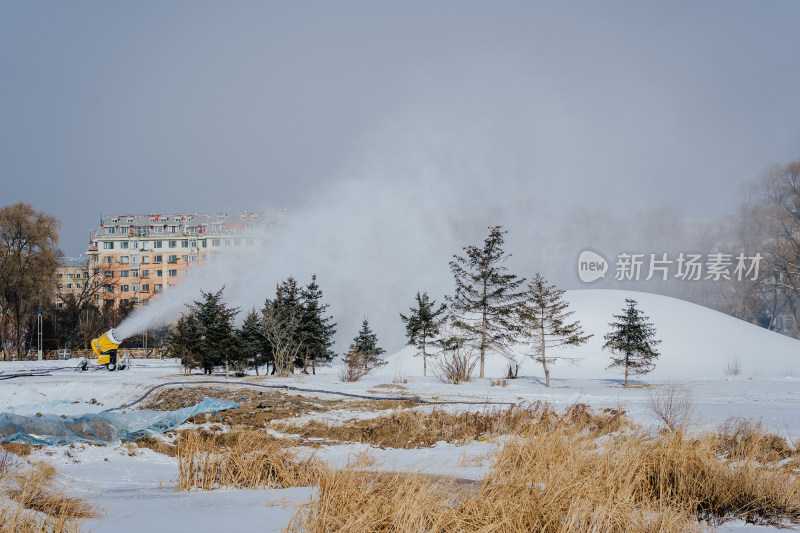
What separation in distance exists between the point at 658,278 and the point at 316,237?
33.5 m

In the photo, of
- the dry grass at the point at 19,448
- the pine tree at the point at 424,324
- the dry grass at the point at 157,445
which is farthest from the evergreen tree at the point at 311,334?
the dry grass at the point at 19,448

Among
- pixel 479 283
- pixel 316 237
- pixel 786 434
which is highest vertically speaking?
pixel 316 237

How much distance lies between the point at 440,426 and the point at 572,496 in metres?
7.96

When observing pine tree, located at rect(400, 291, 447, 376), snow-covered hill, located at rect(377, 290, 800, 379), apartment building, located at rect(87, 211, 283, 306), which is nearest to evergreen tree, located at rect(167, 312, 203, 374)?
snow-covered hill, located at rect(377, 290, 800, 379)

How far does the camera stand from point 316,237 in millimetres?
64188

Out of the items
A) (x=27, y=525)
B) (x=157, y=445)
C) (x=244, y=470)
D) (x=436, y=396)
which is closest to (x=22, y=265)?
(x=436, y=396)

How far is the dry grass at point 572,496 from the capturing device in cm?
500

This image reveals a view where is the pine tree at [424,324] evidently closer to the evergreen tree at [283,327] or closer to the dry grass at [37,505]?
the evergreen tree at [283,327]

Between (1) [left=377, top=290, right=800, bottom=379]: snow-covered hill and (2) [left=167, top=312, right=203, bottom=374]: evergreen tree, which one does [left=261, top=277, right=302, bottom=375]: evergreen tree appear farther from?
(1) [left=377, top=290, right=800, bottom=379]: snow-covered hill

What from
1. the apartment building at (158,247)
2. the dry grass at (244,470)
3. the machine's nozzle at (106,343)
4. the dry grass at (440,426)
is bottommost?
the dry grass at (440,426)

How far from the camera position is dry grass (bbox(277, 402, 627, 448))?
12211 mm

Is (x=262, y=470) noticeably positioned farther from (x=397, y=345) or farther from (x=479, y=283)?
(x=397, y=345)

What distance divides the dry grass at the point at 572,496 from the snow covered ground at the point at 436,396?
44 cm

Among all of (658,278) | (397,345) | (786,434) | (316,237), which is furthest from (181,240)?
(786,434)
